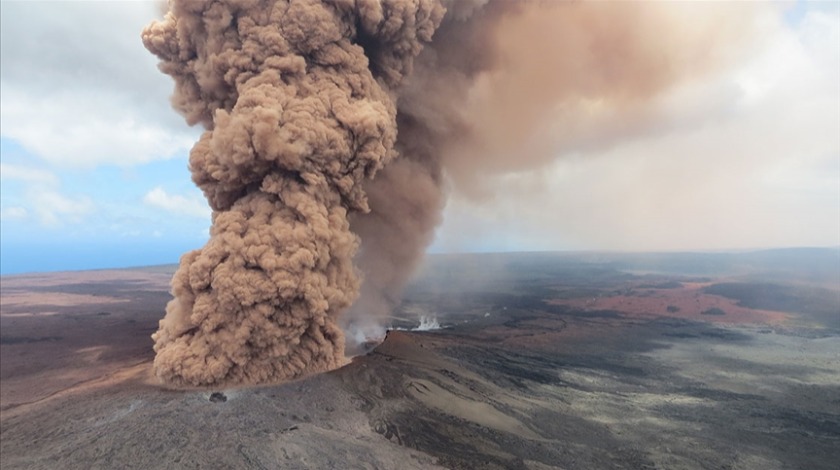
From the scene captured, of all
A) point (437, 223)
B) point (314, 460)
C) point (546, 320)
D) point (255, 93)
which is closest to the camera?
point (314, 460)

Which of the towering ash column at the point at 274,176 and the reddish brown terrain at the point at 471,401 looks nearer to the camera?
the reddish brown terrain at the point at 471,401

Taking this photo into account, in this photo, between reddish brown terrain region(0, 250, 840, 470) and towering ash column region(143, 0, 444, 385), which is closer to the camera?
reddish brown terrain region(0, 250, 840, 470)

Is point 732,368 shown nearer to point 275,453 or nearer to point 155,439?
point 275,453

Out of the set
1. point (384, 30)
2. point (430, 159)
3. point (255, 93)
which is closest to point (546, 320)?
point (430, 159)

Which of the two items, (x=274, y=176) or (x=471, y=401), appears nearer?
(x=471, y=401)

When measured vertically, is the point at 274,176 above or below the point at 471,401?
above

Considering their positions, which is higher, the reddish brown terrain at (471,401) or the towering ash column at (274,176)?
the towering ash column at (274,176)

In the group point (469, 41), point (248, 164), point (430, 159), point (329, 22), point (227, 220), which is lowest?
point (227, 220)

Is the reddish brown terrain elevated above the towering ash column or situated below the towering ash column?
below
